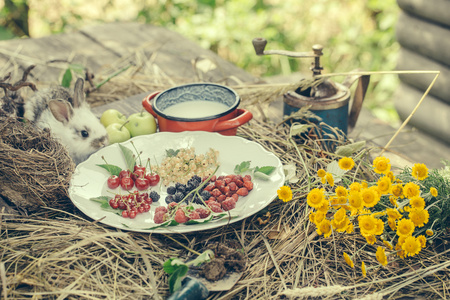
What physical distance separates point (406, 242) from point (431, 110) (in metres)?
2.04

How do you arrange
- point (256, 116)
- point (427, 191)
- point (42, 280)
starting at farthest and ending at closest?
point (256, 116), point (427, 191), point (42, 280)

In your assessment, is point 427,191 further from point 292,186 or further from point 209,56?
point 209,56

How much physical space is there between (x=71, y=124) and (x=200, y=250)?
887 millimetres

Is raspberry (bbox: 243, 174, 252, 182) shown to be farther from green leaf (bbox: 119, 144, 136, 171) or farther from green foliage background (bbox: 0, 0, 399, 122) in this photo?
green foliage background (bbox: 0, 0, 399, 122)

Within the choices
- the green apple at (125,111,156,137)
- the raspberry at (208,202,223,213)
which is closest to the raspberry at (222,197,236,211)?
the raspberry at (208,202,223,213)

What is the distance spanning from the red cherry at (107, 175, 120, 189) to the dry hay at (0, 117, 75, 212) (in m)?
0.14

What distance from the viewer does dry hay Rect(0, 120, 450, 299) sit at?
1.18 meters

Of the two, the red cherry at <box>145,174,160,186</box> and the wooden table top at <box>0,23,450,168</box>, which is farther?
the wooden table top at <box>0,23,450,168</box>

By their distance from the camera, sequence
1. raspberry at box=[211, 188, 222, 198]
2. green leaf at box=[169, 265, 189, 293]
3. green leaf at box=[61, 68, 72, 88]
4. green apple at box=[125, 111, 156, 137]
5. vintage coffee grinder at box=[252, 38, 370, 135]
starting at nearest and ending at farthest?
green leaf at box=[169, 265, 189, 293] → raspberry at box=[211, 188, 222, 198] → vintage coffee grinder at box=[252, 38, 370, 135] → green apple at box=[125, 111, 156, 137] → green leaf at box=[61, 68, 72, 88]

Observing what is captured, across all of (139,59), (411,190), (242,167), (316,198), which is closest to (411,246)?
(411,190)

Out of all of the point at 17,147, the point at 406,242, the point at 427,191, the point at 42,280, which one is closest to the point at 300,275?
the point at 406,242

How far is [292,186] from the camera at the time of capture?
162cm

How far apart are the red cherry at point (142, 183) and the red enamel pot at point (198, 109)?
32 cm

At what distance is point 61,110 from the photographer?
179 cm
